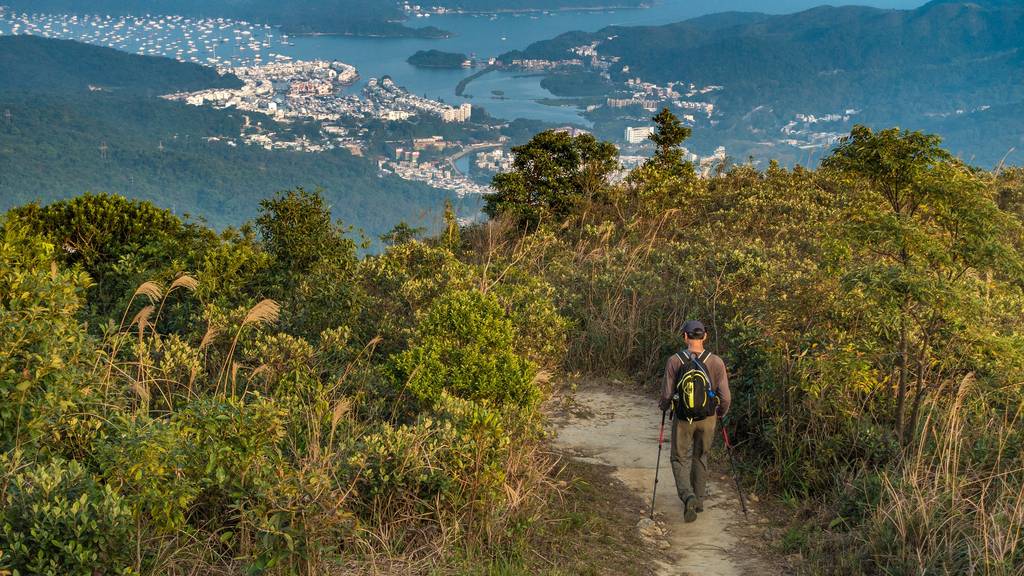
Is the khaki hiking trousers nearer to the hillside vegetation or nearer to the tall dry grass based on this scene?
the hillside vegetation

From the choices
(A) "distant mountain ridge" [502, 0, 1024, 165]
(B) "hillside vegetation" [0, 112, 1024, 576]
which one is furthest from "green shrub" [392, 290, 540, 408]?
(A) "distant mountain ridge" [502, 0, 1024, 165]

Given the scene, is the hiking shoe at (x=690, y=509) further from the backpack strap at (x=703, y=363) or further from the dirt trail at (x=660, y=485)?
the backpack strap at (x=703, y=363)

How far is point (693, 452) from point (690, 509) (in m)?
0.42

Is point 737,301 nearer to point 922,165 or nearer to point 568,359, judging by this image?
point 568,359

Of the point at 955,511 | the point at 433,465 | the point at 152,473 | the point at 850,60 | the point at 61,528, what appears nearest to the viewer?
the point at 61,528

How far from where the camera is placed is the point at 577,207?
1712cm

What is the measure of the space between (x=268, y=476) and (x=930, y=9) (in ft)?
632

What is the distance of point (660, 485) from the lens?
7484 millimetres

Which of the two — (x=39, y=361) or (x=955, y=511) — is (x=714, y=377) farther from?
(x=39, y=361)

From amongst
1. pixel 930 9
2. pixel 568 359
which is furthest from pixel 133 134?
pixel 930 9

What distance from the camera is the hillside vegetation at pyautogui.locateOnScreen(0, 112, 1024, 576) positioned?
464 centimetres

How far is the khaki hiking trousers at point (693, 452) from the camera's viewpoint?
680 centimetres

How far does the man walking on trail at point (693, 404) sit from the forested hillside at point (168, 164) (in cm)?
6248

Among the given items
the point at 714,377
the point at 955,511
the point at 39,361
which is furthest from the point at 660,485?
the point at 39,361
